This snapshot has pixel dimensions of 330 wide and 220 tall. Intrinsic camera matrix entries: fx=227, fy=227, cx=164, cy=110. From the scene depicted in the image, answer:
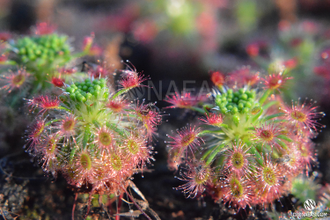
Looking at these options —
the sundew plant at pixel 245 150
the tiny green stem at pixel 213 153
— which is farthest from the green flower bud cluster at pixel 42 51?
the tiny green stem at pixel 213 153

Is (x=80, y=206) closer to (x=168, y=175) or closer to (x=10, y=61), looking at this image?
(x=168, y=175)

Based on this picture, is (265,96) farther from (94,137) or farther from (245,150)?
A: (94,137)

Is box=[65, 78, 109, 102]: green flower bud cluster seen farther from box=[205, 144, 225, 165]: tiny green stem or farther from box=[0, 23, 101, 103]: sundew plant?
box=[205, 144, 225, 165]: tiny green stem

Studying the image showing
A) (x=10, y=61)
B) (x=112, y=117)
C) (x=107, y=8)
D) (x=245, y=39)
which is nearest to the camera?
(x=112, y=117)

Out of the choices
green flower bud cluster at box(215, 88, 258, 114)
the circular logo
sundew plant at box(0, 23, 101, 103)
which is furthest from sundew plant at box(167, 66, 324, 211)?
sundew plant at box(0, 23, 101, 103)

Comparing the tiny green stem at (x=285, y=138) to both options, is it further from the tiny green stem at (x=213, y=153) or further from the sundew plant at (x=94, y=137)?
the sundew plant at (x=94, y=137)

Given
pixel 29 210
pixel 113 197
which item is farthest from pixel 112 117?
pixel 29 210
